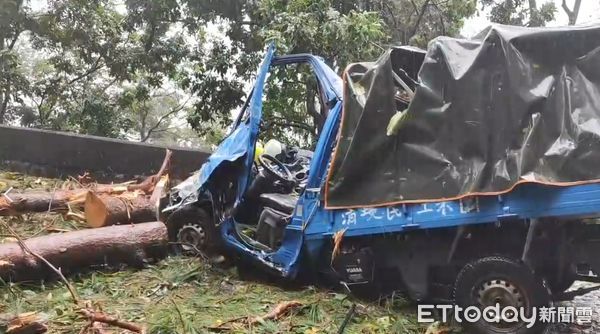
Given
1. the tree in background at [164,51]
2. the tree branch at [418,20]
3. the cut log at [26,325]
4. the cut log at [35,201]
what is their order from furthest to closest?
the tree branch at [418,20] → the tree in background at [164,51] → the cut log at [35,201] → the cut log at [26,325]

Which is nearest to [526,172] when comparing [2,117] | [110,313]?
[110,313]

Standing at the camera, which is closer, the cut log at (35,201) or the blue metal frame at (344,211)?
the blue metal frame at (344,211)

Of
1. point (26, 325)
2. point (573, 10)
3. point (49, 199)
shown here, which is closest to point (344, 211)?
point (26, 325)

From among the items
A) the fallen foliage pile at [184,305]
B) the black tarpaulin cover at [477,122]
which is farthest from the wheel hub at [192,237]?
the black tarpaulin cover at [477,122]

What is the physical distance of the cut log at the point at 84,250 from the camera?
505 centimetres

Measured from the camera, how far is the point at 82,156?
30.0ft

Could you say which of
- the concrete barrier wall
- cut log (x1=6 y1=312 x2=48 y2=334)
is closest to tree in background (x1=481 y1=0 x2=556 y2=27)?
the concrete barrier wall

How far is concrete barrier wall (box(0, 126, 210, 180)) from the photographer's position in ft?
28.3

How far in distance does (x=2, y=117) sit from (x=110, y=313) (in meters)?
9.87

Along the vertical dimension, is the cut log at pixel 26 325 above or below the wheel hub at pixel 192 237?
below

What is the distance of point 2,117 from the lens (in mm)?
12703

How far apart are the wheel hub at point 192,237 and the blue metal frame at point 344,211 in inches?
17.7

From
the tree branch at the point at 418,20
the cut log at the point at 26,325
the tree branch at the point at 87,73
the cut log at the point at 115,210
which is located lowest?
the cut log at the point at 26,325

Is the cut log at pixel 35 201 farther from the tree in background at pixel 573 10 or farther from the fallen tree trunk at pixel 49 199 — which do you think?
the tree in background at pixel 573 10
